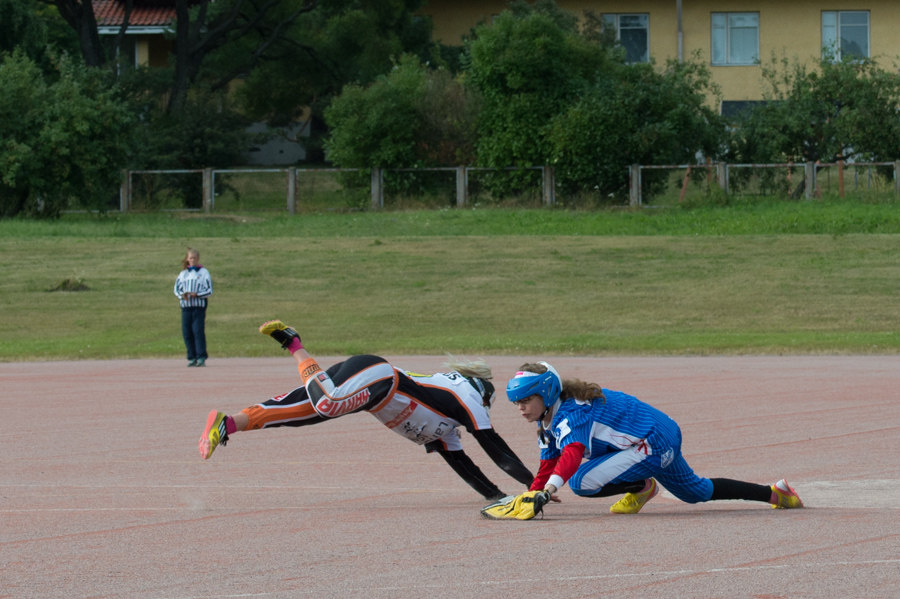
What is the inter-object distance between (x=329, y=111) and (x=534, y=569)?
3631cm

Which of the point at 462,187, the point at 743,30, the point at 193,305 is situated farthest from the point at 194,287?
the point at 743,30

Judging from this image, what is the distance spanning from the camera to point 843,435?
1042cm

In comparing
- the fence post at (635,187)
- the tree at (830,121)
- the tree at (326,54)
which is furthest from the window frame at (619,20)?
the fence post at (635,187)

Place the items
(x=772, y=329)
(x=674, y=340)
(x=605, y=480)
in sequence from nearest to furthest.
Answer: (x=605, y=480)
(x=674, y=340)
(x=772, y=329)

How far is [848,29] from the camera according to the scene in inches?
1943

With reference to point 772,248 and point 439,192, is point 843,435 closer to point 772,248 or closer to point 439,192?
point 772,248

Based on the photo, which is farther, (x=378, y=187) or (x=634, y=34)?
A: (x=634, y=34)

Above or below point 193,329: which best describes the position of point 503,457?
below

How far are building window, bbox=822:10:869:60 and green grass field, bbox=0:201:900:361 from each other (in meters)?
17.7

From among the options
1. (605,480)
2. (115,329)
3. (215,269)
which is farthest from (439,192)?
(605,480)

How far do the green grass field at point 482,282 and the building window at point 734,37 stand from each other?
17030mm

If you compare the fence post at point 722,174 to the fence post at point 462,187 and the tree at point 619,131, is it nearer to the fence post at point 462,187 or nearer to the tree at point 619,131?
the tree at point 619,131

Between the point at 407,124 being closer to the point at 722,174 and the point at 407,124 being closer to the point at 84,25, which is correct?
the point at 722,174

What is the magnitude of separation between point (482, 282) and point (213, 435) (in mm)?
19111
